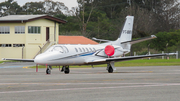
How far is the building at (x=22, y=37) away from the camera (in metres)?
55.8

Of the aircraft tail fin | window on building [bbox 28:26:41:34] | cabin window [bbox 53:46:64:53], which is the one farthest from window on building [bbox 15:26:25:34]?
cabin window [bbox 53:46:64:53]

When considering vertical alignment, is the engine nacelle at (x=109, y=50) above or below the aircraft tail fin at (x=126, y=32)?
below

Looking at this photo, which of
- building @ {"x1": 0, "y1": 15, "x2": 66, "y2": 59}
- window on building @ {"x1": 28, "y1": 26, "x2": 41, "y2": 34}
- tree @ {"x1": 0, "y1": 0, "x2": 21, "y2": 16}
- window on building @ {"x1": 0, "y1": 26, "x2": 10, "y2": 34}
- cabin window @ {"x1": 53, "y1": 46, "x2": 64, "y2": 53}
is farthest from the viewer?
tree @ {"x1": 0, "y1": 0, "x2": 21, "y2": 16}

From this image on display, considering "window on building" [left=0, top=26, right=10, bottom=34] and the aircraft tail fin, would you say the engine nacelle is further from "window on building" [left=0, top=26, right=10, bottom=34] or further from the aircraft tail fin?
"window on building" [left=0, top=26, right=10, bottom=34]

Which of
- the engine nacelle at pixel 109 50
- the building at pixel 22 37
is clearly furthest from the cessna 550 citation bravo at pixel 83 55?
the building at pixel 22 37

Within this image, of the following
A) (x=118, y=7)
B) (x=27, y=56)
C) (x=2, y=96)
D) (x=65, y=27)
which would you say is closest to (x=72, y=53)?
(x=2, y=96)

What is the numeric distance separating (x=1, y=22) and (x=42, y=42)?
687 centimetres

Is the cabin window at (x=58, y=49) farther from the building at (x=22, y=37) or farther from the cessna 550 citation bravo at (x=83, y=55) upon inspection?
the building at (x=22, y=37)

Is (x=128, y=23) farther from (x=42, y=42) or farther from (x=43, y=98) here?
(x=42, y=42)

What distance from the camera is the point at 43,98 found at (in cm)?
1055

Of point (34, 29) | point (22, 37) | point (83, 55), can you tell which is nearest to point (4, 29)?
point (22, 37)

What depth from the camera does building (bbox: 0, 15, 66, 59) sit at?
5575 cm

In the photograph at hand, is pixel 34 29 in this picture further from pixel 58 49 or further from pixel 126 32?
pixel 58 49

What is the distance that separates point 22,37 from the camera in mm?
56219
